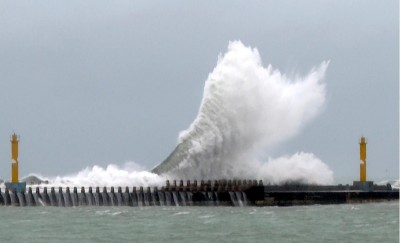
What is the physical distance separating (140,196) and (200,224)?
12515 millimetres

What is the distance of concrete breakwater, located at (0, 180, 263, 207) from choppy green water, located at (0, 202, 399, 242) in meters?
1.81

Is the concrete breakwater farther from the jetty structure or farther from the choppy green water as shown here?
the choppy green water

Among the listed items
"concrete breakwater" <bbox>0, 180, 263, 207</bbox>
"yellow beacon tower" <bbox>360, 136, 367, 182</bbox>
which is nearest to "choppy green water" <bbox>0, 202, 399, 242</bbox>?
"concrete breakwater" <bbox>0, 180, 263, 207</bbox>

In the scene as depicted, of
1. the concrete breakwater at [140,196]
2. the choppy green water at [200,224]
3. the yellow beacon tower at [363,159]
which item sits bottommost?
the choppy green water at [200,224]

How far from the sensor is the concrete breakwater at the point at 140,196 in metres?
71.2

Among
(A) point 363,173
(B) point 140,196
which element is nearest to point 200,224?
(B) point 140,196

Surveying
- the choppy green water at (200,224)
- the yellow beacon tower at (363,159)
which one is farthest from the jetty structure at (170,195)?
the yellow beacon tower at (363,159)

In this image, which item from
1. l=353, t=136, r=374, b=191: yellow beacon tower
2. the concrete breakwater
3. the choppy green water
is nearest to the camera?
the choppy green water

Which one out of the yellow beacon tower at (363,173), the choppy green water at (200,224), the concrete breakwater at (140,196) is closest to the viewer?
the choppy green water at (200,224)

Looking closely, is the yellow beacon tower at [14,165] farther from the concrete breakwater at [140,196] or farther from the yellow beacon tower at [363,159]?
the yellow beacon tower at [363,159]

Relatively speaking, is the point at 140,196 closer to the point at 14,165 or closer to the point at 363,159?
the point at 14,165

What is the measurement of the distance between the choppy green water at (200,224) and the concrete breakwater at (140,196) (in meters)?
1.81

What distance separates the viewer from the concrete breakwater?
71.2 m

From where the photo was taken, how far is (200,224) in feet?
196
